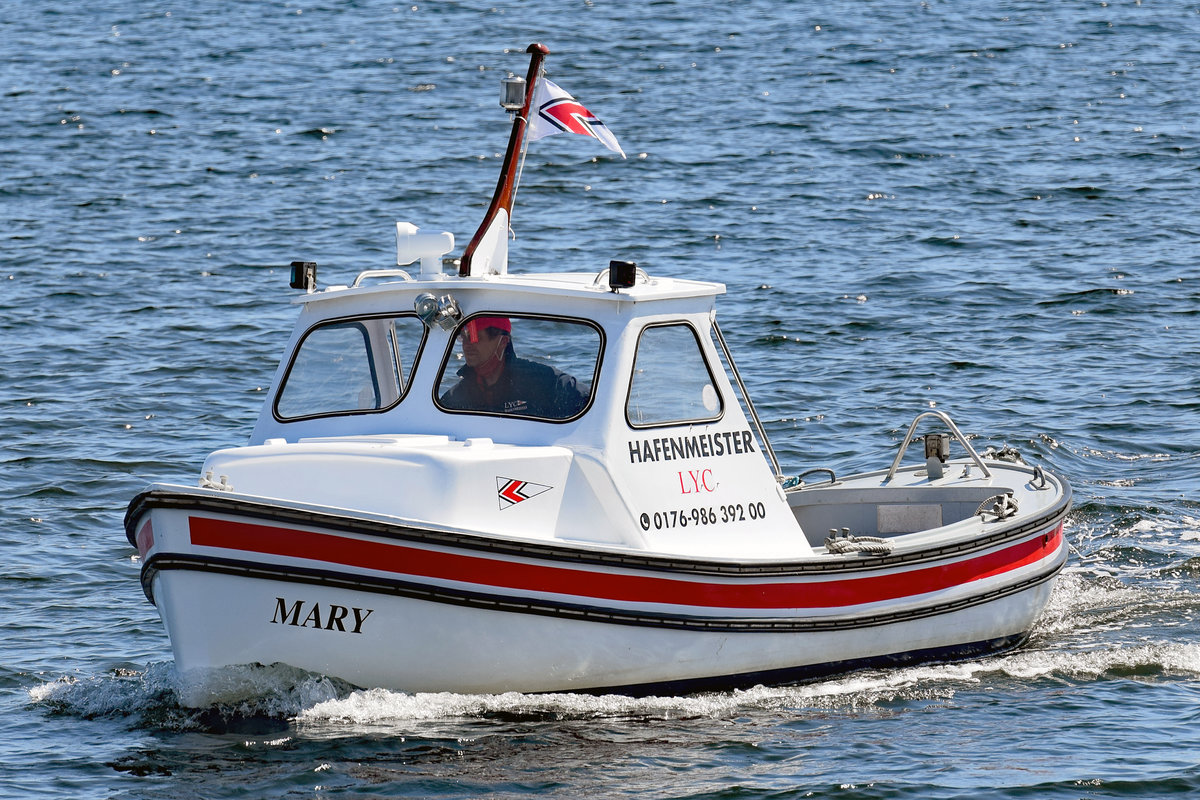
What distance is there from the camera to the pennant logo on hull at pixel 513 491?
8531 millimetres

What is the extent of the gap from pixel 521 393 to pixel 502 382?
12cm

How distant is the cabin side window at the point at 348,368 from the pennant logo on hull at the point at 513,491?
125 cm

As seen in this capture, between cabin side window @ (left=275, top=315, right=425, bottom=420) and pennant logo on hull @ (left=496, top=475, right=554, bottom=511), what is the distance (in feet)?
4.11

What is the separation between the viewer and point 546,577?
845cm

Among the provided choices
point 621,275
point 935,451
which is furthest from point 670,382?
point 935,451

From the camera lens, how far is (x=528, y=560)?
8375mm

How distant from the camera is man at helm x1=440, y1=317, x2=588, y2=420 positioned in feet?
29.7

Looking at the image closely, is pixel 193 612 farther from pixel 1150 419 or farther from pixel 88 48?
pixel 88 48

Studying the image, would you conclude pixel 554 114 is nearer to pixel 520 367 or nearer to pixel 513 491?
pixel 520 367

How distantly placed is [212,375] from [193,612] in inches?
377

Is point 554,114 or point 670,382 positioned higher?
point 554,114

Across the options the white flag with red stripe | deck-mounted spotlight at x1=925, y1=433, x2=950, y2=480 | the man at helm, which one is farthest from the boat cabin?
deck-mounted spotlight at x1=925, y1=433, x2=950, y2=480

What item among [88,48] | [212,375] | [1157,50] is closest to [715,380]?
[212,375]

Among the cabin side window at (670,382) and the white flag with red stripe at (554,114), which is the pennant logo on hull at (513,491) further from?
the white flag with red stripe at (554,114)
